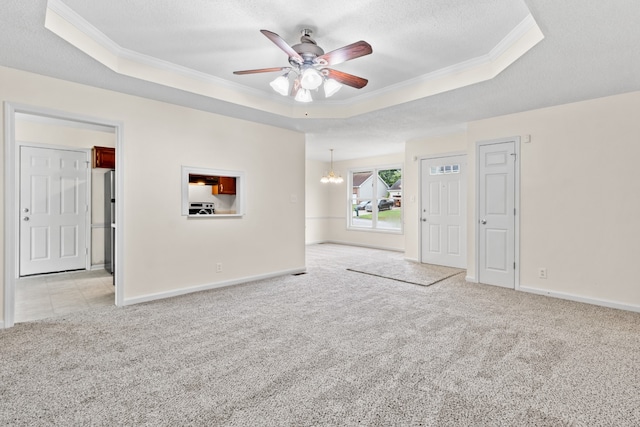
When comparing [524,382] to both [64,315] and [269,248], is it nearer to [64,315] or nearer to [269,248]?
[269,248]

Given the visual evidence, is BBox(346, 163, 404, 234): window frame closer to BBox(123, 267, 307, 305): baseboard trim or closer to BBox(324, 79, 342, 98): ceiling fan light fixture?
BBox(123, 267, 307, 305): baseboard trim

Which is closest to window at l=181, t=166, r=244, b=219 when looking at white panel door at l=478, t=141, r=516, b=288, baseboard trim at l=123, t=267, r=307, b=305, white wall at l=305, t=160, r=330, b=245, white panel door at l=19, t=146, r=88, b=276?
baseboard trim at l=123, t=267, r=307, b=305

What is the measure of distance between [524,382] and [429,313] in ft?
4.32

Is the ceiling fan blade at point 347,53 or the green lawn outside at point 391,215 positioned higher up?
the ceiling fan blade at point 347,53

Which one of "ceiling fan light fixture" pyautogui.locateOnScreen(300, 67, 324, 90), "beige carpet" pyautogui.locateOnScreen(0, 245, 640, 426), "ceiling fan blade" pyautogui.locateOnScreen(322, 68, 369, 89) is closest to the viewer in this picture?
"beige carpet" pyautogui.locateOnScreen(0, 245, 640, 426)

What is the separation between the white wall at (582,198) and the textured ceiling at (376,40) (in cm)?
30

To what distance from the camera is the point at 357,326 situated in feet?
9.95

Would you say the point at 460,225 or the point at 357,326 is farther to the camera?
the point at 460,225

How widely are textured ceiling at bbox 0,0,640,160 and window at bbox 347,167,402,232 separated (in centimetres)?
427

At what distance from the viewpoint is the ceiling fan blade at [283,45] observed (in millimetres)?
2107

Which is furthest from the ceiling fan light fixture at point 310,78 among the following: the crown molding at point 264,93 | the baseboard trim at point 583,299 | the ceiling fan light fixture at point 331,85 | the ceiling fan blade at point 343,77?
the baseboard trim at point 583,299

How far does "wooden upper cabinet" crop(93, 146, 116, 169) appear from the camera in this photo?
17.9 feet

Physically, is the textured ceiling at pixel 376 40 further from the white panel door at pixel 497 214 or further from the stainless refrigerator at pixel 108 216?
the stainless refrigerator at pixel 108 216

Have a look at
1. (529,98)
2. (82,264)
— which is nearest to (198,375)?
(529,98)
